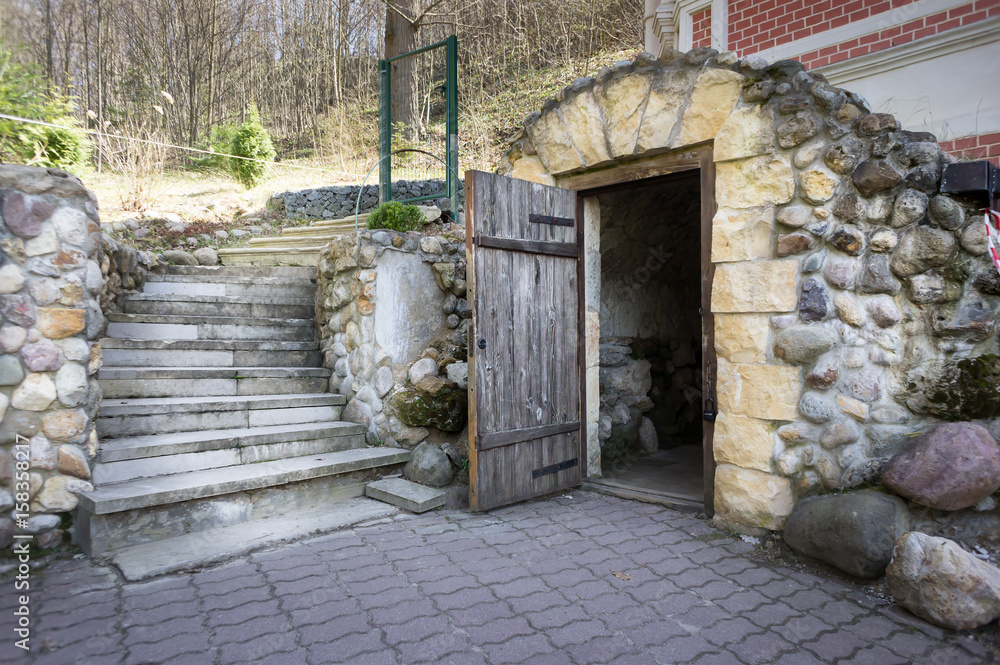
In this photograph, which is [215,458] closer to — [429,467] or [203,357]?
[203,357]

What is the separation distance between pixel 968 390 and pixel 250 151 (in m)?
10.5

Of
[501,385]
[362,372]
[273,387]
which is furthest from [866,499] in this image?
[273,387]

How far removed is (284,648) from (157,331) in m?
3.03

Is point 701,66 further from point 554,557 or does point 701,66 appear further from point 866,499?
point 554,557

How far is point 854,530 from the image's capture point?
258 centimetres

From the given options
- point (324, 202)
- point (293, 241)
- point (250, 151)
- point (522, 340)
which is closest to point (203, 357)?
point (522, 340)

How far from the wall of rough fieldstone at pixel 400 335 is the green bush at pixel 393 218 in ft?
0.91

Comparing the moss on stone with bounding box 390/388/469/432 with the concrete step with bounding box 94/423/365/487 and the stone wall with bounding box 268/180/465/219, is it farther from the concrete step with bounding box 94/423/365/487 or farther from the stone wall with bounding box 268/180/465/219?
the stone wall with bounding box 268/180/465/219

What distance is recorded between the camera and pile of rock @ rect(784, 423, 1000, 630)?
2205 mm


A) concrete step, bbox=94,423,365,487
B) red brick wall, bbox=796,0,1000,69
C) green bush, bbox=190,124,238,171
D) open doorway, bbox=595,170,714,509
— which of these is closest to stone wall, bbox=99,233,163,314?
concrete step, bbox=94,423,365,487

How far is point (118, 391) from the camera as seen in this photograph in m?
3.66

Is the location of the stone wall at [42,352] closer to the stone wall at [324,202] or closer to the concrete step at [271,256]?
the concrete step at [271,256]

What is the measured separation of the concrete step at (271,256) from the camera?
21.0 feet

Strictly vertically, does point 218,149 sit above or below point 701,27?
below
